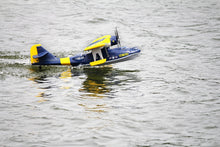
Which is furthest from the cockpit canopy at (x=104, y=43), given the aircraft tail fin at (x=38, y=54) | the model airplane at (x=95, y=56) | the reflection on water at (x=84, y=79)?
the aircraft tail fin at (x=38, y=54)

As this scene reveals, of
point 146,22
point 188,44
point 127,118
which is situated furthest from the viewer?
point 146,22

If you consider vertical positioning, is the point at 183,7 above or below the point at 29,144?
above

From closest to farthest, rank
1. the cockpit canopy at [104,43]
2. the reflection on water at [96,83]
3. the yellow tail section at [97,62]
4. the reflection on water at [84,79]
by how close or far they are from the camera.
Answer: the reflection on water at [96,83] → the reflection on water at [84,79] → the cockpit canopy at [104,43] → the yellow tail section at [97,62]

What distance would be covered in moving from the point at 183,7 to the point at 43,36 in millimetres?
33268

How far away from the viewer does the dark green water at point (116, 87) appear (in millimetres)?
16281

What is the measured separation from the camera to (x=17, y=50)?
3941 cm

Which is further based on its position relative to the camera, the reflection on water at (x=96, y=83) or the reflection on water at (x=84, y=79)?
the reflection on water at (x=84, y=79)

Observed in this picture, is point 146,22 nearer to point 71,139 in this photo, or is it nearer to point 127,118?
point 127,118

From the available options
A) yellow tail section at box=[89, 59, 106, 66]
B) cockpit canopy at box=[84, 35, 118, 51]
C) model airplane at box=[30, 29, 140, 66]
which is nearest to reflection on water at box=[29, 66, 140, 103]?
yellow tail section at box=[89, 59, 106, 66]

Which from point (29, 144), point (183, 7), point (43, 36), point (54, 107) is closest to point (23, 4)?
point (43, 36)

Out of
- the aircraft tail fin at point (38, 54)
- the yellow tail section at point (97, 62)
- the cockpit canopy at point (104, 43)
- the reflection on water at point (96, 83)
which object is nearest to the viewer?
the reflection on water at point (96, 83)

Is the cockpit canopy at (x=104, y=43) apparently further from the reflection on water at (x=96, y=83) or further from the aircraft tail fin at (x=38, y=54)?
the aircraft tail fin at (x=38, y=54)

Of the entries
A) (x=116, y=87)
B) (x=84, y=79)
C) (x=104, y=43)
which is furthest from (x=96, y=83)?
(x=104, y=43)

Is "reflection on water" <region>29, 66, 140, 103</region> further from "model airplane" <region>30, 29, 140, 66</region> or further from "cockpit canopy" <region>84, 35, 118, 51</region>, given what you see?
"cockpit canopy" <region>84, 35, 118, 51</region>
